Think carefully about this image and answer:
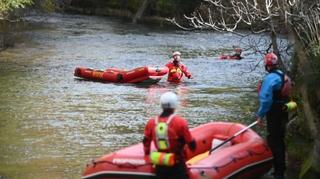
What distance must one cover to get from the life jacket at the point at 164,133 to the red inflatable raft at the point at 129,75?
12.9 m

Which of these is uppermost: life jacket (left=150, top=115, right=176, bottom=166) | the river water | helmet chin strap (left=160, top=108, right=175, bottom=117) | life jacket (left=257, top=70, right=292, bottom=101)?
life jacket (left=257, top=70, right=292, bottom=101)

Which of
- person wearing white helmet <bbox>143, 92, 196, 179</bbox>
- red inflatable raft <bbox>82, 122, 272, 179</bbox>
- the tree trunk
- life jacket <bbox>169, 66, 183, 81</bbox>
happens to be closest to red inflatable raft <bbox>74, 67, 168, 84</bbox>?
life jacket <bbox>169, 66, 183, 81</bbox>

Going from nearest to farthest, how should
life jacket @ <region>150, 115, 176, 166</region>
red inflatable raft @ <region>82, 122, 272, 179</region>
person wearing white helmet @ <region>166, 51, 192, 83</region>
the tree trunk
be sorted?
life jacket @ <region>150, 115, 176, 166</region>, the tree trunk, red inflatable raft @ <region>82, 122, 272, 179</region>, person wearing white helmet @ <region>166, 51, 192, 83</region>

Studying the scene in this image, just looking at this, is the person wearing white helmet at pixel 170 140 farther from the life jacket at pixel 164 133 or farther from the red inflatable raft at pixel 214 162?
the red inflatable raft at pixel 214 162

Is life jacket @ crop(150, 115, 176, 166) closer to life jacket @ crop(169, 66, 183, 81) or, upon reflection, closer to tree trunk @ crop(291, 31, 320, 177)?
tree trunk @ crop(291, 31, 320, 177)

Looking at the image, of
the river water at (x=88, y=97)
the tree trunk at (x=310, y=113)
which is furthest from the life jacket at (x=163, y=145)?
the river water at (x=88, y=97)

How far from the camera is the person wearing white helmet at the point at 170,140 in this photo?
21.2 ft

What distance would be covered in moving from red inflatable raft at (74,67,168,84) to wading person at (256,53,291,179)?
11246 millimetres

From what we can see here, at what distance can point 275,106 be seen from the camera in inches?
321

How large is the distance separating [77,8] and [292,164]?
51.9 m

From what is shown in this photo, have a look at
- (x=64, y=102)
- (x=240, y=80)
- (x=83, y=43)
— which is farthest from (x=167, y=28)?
(x=64, y=102)

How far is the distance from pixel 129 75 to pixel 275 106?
1180 cm

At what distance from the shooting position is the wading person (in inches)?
318

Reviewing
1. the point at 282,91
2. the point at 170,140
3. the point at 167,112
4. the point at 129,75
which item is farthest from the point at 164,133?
the point at 129,75
